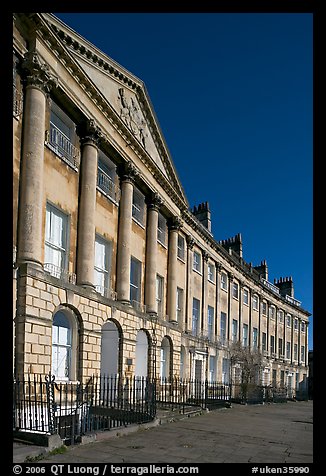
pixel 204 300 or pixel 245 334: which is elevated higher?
pixel 204 300

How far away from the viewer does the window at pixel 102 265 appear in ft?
71.5

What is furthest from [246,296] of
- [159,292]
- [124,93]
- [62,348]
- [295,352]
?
[62,348]

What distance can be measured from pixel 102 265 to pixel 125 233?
1894 millimetres

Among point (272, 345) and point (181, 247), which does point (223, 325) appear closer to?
point (181, 247)

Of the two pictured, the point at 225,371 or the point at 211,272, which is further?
the point at 225,371

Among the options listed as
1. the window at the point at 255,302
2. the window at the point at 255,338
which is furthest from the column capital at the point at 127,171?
the window at the point at 255,338

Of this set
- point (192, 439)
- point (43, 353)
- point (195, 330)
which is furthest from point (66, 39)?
point (195, 330)

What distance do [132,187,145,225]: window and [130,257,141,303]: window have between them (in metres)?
2.04

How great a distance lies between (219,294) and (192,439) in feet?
87.7

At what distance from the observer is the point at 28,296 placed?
1557 centimetres

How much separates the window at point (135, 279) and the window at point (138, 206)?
2.04 meters

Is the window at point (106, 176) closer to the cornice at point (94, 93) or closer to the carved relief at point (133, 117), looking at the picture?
the cornice at point (94, 93)

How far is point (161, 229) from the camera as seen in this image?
30188 millimetres
